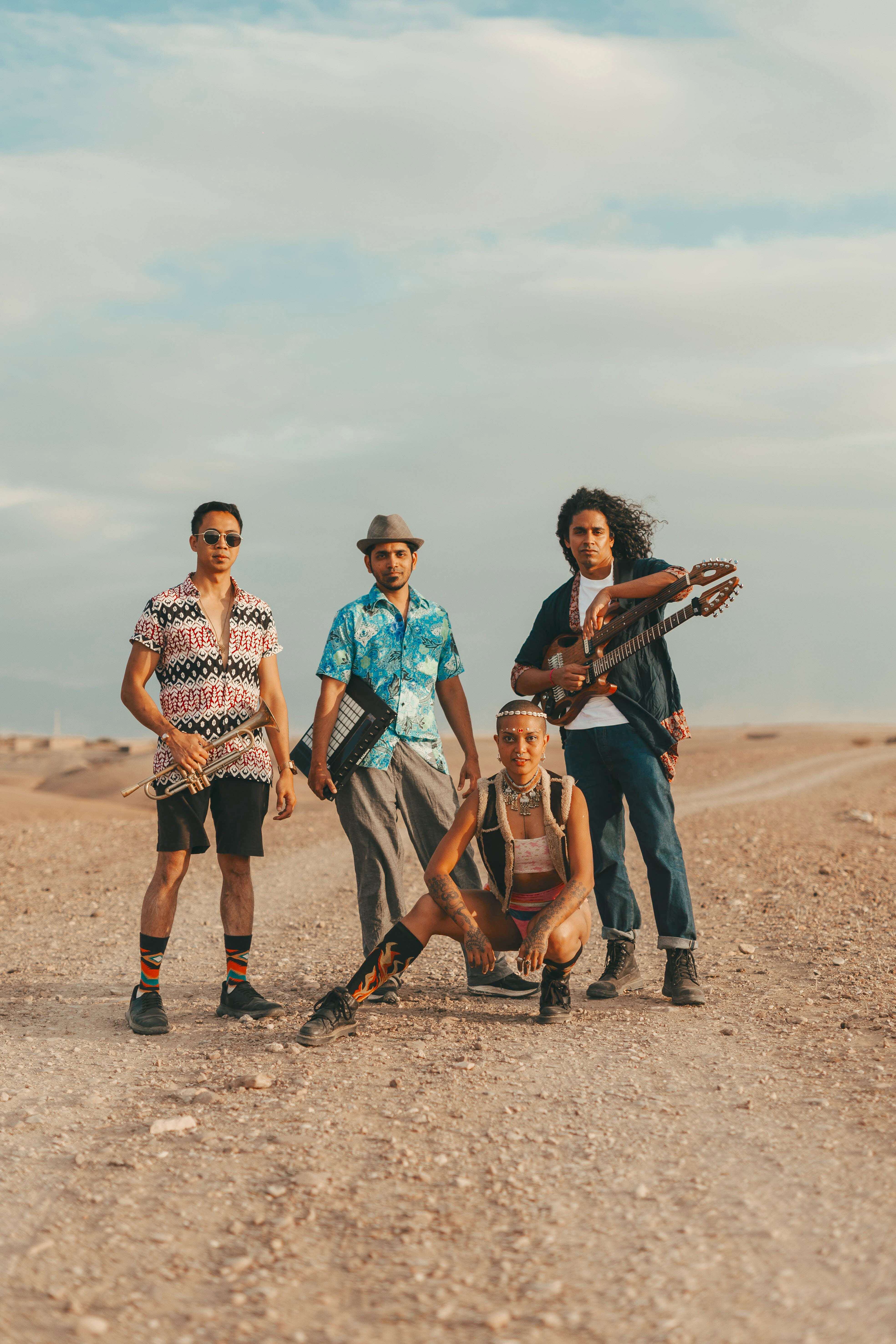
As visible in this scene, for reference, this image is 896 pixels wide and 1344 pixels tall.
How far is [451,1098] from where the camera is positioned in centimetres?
413

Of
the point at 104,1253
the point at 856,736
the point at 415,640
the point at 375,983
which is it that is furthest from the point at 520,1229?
the point at 856,736

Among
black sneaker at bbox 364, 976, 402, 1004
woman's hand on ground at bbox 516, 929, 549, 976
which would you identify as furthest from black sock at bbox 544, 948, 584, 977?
black sneaker at bbox 364, 976, 402, 1004

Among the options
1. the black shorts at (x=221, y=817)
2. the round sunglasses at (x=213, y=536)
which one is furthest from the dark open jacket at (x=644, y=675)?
the round sunglasses at (x=213, y=536)

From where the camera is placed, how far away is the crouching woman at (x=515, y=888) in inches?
199

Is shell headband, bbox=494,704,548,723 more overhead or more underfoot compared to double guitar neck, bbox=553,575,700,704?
more underfoot

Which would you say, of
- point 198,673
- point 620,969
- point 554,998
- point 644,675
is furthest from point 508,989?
point 198,673

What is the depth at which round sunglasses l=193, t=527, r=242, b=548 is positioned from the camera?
5.52 meters

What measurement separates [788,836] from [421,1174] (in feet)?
43.5

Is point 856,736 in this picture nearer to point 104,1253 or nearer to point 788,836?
point 788,836

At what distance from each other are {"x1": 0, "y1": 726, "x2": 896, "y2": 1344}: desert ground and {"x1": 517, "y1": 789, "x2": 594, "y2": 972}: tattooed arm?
0.38 meters

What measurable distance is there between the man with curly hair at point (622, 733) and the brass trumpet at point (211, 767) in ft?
4.77

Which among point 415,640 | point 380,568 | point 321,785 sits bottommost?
point 321,785

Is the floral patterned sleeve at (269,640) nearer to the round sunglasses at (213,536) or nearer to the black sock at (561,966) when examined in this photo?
the round sunglasses at (213,536)

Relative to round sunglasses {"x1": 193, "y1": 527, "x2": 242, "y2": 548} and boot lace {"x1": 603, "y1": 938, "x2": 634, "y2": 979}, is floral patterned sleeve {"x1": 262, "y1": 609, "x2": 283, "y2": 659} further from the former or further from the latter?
boot lace {"x1": 603, "y1": 938, "x2": 634, "y2": 979}
